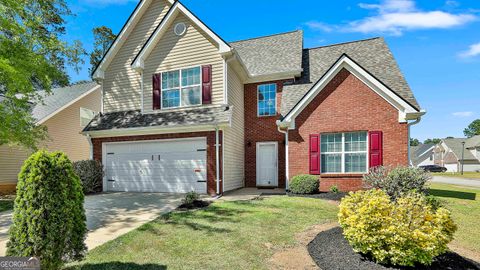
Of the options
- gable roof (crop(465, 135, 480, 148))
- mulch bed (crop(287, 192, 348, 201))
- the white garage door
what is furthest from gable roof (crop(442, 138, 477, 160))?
the white garage door

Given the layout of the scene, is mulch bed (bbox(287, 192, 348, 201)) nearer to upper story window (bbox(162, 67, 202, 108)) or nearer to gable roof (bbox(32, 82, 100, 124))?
upper story window (bbox(162, 67, 202, 108))

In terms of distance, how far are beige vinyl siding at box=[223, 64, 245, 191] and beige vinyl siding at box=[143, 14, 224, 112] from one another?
67 cm

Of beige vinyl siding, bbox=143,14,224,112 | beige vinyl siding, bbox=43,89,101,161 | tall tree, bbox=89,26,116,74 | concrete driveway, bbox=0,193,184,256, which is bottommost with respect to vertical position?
concrete driveway, bbox=0,193,184,256

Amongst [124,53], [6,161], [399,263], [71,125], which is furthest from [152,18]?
[399,263]

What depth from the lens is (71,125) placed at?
65.7ft

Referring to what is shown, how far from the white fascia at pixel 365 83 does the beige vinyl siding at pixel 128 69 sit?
802cm

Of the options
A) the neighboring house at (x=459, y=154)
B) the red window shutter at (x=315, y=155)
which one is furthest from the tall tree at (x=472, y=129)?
the red window shutter at (x=315, y=155)

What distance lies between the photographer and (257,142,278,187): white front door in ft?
50.3

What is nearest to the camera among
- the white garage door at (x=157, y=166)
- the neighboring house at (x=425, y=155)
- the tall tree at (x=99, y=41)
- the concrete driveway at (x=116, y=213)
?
the concrete driveway at (x=116, y=213)

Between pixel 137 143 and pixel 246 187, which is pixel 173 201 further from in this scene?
pixel 246 187

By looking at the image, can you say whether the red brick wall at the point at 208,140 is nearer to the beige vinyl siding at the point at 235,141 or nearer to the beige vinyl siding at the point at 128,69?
the beige vinyl siding at the point at 235,141

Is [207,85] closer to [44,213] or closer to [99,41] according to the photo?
[44,213]

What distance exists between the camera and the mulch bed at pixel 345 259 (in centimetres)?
511

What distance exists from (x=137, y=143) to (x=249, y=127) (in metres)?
5.90
